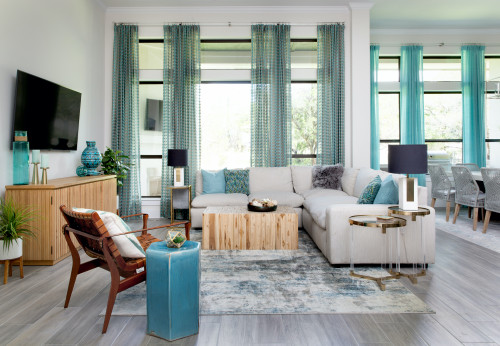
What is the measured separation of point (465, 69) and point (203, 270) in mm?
6517

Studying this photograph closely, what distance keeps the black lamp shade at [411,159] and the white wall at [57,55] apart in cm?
364

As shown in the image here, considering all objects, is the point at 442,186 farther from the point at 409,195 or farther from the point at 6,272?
the point at 6,272

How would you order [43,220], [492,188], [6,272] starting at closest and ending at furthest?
[6,272] → [43,220] → [492,188]

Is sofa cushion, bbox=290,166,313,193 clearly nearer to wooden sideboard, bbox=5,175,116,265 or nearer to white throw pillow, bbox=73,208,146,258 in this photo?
wooden sideboard, bbox=5,175,116,265

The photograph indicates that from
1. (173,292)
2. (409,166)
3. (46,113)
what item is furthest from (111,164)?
(409,166)

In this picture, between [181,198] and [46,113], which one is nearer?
[46,113]

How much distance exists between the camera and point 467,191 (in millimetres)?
4883

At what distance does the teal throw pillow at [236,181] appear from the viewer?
5367mm

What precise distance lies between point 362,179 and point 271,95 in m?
2.18

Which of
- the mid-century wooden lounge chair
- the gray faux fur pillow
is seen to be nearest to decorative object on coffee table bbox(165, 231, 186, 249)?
the mid-century wooden lounge chair

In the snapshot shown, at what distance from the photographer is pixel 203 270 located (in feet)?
10.1

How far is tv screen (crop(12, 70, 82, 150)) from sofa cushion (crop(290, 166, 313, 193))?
328 centimetres

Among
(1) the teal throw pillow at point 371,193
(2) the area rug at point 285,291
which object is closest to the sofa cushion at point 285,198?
(2) the area rug at point 285,291

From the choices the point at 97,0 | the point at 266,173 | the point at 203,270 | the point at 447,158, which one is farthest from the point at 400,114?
the point at 97,0
